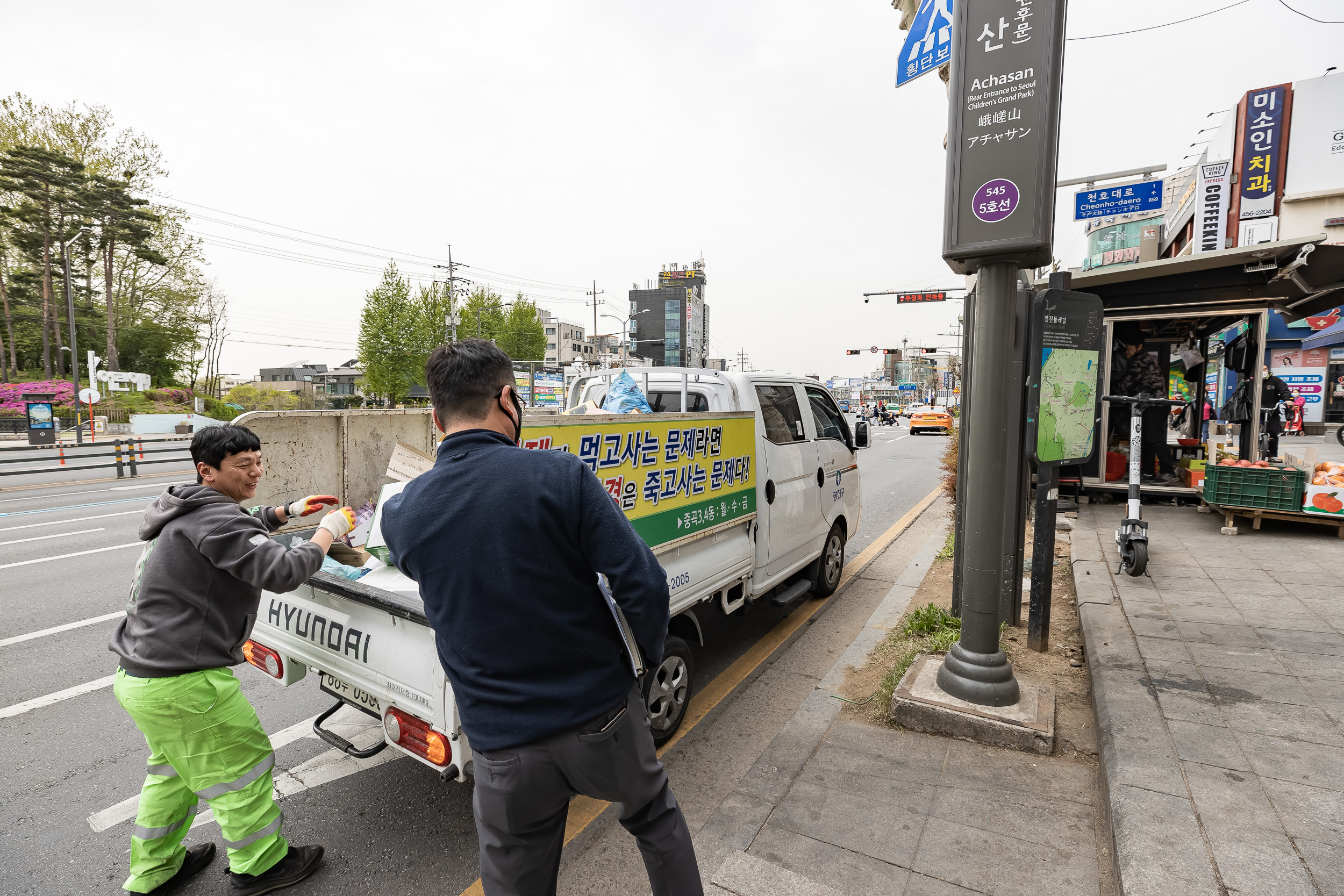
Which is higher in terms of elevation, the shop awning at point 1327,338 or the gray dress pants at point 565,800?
the shop awning at point 1327,338

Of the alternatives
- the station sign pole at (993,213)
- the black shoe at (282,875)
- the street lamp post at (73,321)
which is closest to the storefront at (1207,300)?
the station sign pole at (993,213)

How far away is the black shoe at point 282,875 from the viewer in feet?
8.09

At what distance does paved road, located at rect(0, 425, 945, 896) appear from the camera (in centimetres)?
261

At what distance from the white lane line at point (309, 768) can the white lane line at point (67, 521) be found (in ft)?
28.3

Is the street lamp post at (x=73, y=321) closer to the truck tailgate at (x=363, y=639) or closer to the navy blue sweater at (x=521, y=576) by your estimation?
the truck tailgate at (x=363, y=639)

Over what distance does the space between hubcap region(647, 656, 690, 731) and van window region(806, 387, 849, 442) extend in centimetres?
265

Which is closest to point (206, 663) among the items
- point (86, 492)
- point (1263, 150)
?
point (86, 492)

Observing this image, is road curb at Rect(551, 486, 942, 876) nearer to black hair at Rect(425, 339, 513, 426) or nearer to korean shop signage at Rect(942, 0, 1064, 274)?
black hair at Rect(425, 339, 513, 426)

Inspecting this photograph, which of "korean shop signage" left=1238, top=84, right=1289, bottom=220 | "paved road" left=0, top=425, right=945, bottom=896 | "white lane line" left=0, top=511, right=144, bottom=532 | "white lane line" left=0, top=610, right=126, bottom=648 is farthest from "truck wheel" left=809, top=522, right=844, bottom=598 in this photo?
"korean shop signage" left=1238, top=84, right=1289, bottom=220

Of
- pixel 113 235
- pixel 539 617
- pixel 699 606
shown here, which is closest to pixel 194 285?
pixel 113 235

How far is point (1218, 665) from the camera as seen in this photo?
3.73 m

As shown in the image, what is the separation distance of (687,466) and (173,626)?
2.37 meters

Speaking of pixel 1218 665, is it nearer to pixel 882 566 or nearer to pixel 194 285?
pixel 882 566

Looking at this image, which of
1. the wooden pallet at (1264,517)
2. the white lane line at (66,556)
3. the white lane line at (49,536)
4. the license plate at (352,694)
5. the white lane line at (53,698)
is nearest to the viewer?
the license plate at (352,694)
